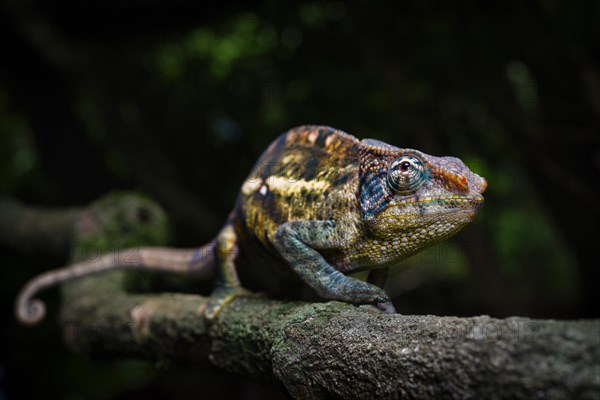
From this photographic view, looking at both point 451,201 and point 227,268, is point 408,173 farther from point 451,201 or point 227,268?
point 227,268

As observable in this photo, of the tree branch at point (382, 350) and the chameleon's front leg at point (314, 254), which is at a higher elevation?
the chameleon's front leg at point (314, 254)

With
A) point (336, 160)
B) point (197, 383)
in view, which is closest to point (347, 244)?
point (336, 160)

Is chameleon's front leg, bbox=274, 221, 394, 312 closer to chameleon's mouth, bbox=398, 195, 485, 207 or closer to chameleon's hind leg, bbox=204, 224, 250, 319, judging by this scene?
chameleon's mouth, bbox=398, 195, 485, 207

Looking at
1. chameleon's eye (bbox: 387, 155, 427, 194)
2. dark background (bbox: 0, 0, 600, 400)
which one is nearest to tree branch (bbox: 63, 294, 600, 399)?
chameleon's eye (bbox: 387, 155, 427, 194)

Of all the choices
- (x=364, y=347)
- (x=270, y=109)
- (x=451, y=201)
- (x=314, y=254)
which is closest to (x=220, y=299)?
(x=314, y=254)

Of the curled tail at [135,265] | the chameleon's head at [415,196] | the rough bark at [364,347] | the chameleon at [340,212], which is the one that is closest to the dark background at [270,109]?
the curled tail at [135,265]

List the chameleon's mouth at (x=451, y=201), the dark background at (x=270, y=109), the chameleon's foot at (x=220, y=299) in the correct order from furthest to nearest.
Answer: the dark background at (x=270, y=109), the chameleon's foot at (x=220, y=299), the chameleon's mouth at (x=451, y=201)

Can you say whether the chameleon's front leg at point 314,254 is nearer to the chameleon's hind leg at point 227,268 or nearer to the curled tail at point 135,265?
the chameleon's hind leg at point 227,268
